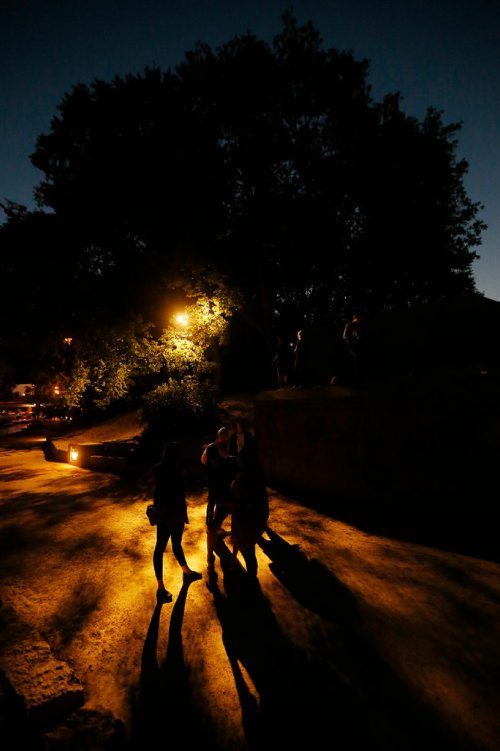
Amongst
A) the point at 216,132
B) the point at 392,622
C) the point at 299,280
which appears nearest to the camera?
the point at 392,622

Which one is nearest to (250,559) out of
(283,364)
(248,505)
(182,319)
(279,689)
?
(248,505)

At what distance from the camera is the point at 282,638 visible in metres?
3.75

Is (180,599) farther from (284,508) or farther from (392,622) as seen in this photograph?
(284,508)

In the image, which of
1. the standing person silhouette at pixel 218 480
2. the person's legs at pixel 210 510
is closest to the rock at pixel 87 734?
the standing person silhouette at pixel 218 480

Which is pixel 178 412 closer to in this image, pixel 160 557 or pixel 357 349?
pixel 357 349

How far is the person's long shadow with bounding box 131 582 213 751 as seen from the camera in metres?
2.67

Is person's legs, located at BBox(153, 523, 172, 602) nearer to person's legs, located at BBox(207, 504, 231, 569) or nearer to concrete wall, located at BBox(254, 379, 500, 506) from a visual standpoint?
person's legs, located at BBox(207, 504, 231, 569)

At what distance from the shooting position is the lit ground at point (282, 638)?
2.78 m

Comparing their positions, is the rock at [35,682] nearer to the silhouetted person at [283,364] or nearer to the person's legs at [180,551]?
the person's legs at [180,551]

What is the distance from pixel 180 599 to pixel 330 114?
19.3 m

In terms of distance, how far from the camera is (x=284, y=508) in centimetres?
779

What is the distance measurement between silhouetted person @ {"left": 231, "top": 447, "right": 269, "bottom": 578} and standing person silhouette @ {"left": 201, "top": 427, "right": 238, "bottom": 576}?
598 millimetres

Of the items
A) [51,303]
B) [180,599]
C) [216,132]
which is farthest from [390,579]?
[216,132]

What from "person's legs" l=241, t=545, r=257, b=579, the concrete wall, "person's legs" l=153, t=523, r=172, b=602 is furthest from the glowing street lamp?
"person's legs" l=241, t=545, r=257, b=579
